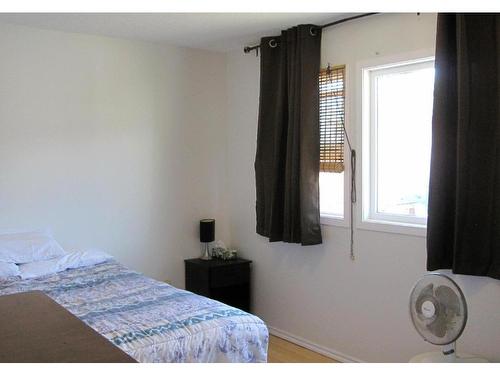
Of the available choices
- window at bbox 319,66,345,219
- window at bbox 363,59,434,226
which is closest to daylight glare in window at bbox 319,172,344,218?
window at bbox 319,66,345,219

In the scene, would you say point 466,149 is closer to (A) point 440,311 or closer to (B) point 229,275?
(A) point 440,311

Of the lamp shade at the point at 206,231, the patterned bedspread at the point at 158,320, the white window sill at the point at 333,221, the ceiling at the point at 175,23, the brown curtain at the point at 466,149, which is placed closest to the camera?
the patterned bedspread at the point at 158,320

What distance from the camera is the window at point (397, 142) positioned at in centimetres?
319

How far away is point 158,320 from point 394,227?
162 centimetres

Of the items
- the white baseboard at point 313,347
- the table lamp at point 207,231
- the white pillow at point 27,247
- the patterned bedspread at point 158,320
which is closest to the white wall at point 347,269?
the white baseboard at point 313,347

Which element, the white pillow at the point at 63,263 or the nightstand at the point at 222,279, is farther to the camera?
the nightstand at the point at 222,279

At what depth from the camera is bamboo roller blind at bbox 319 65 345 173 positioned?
350 cm

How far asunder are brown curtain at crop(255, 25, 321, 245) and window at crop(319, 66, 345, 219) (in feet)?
0.25

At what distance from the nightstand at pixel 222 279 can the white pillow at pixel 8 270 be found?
1.45 metres

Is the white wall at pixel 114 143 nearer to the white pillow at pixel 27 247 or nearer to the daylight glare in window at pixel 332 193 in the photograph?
the white pillow at pixel 27 247

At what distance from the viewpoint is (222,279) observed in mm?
4098

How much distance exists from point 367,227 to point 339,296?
1.86 ft
